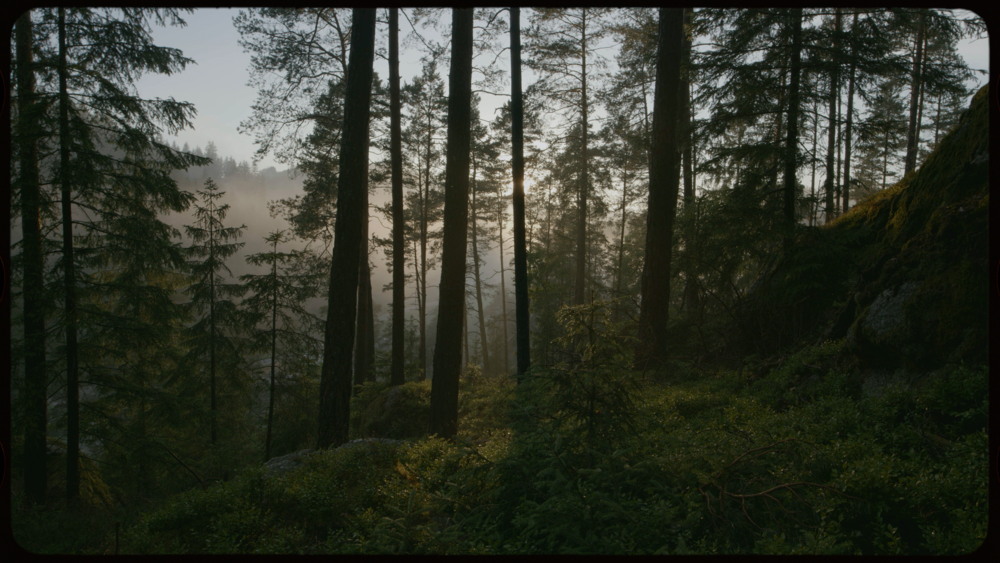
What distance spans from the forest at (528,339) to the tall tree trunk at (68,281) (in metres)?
0.05

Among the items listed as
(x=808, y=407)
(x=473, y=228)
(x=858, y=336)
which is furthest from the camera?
(x=473, y=228)

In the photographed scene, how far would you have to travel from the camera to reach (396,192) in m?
14.8

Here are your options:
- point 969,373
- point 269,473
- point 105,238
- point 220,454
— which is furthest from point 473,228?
point 969,373

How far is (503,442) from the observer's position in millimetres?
5719

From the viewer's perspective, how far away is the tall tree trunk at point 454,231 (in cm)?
789

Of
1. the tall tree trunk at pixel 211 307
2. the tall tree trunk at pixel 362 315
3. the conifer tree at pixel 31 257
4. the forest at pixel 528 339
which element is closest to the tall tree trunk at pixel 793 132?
the forest at pixel 528 339

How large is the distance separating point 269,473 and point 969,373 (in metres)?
8.20

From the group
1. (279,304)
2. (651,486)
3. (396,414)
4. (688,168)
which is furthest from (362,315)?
(688,168)

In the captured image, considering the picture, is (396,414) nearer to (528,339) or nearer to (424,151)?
(528,339)

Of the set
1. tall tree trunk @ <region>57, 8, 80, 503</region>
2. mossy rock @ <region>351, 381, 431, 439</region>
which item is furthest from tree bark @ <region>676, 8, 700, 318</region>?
tall tree trunk @ <region>57, 8, 80, 503</region>

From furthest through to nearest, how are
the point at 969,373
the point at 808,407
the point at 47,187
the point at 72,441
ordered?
the point at 72,441
the point at 47,187
the point at 808,407
the point at 969,373

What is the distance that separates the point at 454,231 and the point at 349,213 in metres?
1.88

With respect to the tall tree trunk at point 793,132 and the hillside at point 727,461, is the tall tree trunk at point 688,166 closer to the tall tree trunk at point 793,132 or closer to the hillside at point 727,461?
the tall tree trunk at point 793,132

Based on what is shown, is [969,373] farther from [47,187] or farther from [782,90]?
[47,187]
